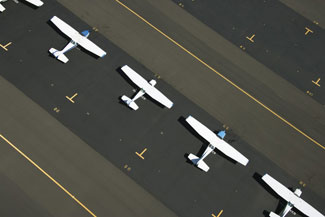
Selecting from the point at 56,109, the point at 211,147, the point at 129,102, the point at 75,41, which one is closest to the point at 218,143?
the point at 211,147

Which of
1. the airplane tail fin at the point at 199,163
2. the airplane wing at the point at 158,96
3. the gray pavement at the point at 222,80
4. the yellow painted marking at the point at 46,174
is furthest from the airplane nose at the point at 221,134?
the yellow painted marking at the point at 46,174

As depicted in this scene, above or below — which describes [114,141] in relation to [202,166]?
below

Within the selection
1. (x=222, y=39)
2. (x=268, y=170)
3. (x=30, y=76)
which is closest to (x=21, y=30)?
(x=30, y=76)

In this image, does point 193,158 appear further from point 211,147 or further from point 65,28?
point 65,28

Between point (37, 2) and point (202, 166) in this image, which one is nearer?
point (202, 166)

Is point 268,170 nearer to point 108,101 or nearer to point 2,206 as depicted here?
point 108,101

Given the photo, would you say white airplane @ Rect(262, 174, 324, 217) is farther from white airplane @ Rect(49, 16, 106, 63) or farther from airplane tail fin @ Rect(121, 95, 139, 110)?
white airplane @ Rect(49, 16, 106, 63)
